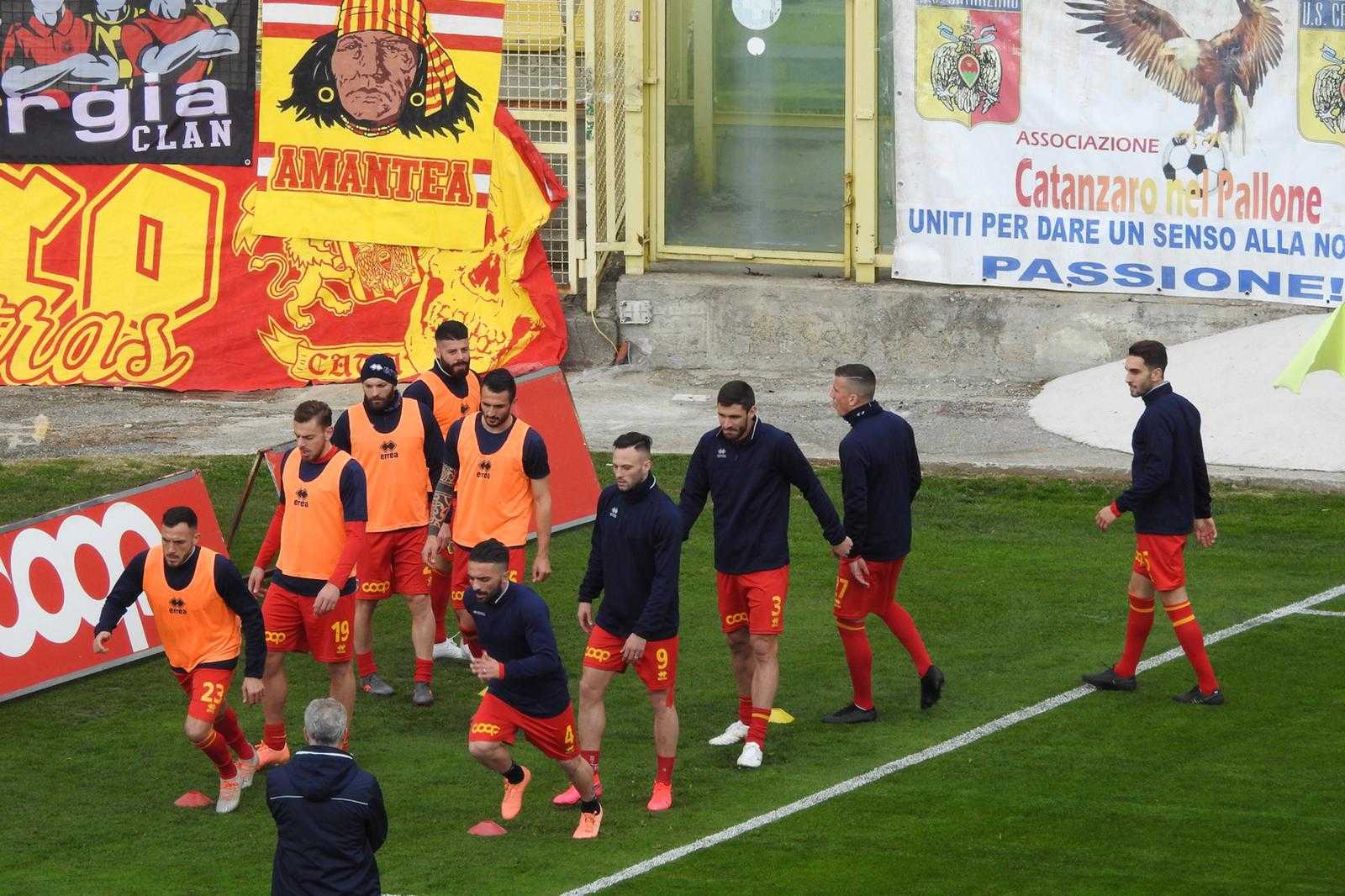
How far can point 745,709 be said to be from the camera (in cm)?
1035

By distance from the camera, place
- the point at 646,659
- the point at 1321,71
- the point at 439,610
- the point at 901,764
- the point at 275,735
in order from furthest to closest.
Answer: the point at 1321,71 → the point at 439,610 → the point at 275,735 → the point at 901,764 → the point at 646,659

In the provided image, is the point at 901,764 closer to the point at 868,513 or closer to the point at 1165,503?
the point at 868,513

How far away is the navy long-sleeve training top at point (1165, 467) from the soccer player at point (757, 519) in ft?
5.81

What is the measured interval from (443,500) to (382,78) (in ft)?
31.0

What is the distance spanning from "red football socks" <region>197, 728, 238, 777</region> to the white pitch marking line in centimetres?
210

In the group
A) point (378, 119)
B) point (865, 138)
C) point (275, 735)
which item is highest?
point (378, 119)

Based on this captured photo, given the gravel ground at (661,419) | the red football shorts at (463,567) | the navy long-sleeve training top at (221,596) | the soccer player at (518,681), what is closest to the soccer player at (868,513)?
the red football shorts at (463,567)

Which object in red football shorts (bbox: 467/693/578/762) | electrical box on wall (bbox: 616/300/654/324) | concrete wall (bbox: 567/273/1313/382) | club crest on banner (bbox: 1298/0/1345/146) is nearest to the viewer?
red football shorts (bbox: 467/693/578/762)

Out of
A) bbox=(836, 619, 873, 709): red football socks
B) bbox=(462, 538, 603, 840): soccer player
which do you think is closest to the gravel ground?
bbox=(836, 619, 873, 709): red football socks

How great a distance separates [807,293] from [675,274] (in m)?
1.58

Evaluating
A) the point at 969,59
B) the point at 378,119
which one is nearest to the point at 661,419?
the point at 378,119

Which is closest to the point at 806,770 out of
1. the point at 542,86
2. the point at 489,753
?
the point at 489,753

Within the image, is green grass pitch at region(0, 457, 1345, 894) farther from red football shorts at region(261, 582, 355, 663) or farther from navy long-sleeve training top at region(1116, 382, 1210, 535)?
navy long-sleeve training top at region(1116, 382, 1210, 535)

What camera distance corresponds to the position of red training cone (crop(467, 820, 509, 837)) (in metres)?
9.01
